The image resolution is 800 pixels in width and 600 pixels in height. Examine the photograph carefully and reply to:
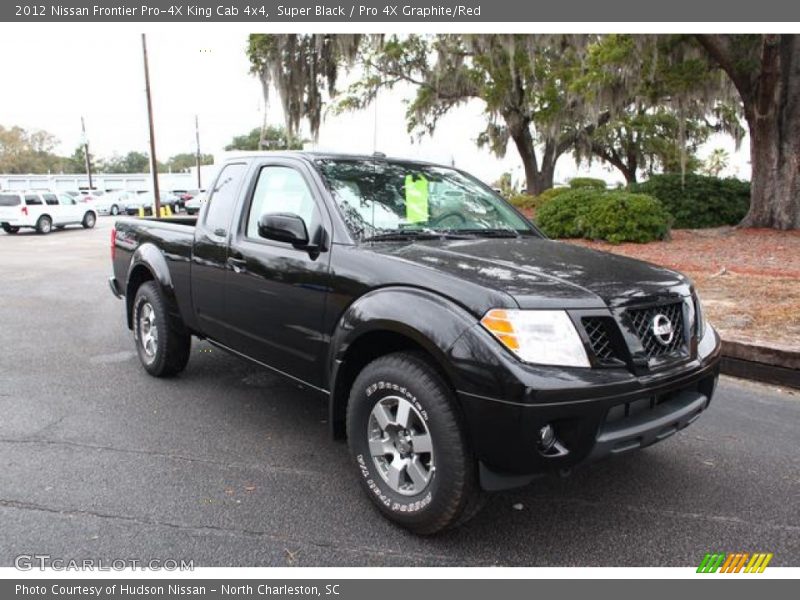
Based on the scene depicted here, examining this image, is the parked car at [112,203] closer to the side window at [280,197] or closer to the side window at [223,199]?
the side window at [223,199]

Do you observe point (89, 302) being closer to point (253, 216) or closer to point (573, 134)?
point (253, 216)

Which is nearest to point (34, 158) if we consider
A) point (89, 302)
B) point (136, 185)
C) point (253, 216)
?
point (136, 185)

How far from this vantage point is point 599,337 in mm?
2645

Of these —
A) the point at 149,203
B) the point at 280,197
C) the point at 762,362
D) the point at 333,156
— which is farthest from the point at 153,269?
the point at 149,203

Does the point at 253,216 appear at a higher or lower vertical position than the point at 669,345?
higher

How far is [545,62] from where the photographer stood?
20.8 metres

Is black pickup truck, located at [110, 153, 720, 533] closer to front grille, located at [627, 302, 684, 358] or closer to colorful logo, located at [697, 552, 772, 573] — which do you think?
front grille, located at [627, 302, 684, 358]

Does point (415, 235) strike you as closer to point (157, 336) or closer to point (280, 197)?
point (280, 197)

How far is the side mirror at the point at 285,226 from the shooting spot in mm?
3268

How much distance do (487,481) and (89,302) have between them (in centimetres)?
806

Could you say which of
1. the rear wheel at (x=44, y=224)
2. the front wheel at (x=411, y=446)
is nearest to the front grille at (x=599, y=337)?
the front wheel at (x=411, y=446)

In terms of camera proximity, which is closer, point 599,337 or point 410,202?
point 599,337

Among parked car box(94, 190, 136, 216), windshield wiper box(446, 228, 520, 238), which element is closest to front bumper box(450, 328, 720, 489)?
windshield wiper box(446, 228, 520, 238)

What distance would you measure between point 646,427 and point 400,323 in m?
1.17
